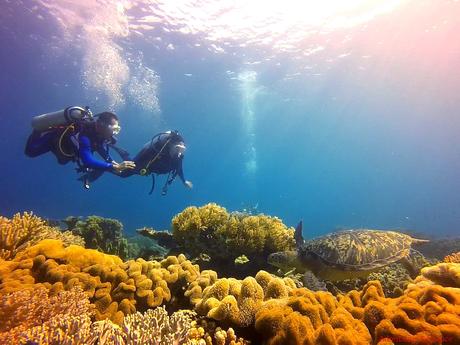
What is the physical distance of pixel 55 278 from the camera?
4.33 m

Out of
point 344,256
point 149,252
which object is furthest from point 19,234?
point 344,256

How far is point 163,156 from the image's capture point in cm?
1162

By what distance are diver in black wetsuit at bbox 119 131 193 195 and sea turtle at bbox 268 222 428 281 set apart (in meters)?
6.34

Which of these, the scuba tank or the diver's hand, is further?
the scuba tank

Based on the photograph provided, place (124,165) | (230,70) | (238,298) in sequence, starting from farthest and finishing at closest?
(230,70)
(124,165)
(238,298)

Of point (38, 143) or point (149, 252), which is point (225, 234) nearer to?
point (149, 252)

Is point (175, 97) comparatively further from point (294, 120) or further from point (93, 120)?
point (93, 120)

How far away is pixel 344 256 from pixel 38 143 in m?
9.83

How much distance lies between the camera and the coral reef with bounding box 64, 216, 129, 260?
28.5ft

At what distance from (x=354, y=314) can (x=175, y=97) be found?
46983 millimetres

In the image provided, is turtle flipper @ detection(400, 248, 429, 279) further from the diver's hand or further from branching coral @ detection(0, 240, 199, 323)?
the diver's hand

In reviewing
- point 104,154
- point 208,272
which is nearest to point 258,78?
point 104,154

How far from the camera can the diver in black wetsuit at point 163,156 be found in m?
11.3

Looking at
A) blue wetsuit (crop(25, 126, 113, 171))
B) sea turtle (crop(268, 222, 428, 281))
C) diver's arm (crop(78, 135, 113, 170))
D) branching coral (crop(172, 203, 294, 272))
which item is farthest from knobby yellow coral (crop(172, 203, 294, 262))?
blue wetsuit (crop(25, 126, 113, 171))
